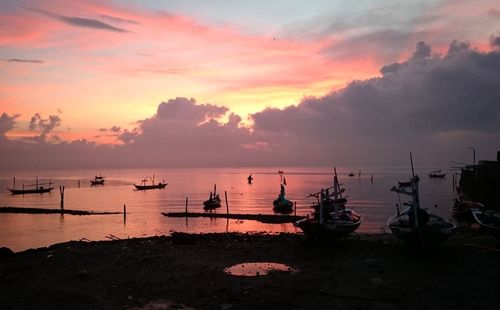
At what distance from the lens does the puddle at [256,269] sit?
13.7 meters

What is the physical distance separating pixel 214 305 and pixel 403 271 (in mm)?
6766

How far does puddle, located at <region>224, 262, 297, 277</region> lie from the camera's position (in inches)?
538

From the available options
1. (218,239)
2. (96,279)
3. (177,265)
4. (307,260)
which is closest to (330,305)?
(307,260)

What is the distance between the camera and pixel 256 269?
14.3m

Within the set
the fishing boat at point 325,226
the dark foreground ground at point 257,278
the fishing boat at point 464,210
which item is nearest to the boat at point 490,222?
the dark foreground ground at point 257,278

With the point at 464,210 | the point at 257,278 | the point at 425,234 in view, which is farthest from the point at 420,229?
the point at 464,210

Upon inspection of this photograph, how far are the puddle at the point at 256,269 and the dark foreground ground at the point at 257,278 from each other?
0.32 metres

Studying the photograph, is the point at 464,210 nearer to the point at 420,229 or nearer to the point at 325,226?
the point at 325,226

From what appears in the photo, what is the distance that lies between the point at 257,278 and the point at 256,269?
4.44 feet

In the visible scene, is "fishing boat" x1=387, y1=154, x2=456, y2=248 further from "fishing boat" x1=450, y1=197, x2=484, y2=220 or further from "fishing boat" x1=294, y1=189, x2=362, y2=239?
"fishing boat" x1=450, y1=197, x2=484, y2=220

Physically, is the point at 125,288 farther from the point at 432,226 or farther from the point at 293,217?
the point at 293,217

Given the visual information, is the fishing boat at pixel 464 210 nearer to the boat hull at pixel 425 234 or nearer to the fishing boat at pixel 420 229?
the fishing boat at pixel 420 229

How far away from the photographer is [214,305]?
10.5 meters

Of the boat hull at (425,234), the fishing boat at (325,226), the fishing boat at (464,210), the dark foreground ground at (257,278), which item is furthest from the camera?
the fishing boat at (464,210)
